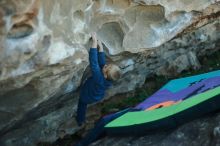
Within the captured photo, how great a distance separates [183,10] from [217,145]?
249 cm

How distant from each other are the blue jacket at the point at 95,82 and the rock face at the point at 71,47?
0.34 feet

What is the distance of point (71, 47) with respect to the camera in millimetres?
4938

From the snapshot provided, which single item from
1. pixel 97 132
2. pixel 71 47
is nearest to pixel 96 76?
pixel 71 47

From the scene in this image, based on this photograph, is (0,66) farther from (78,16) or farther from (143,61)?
(143,61)

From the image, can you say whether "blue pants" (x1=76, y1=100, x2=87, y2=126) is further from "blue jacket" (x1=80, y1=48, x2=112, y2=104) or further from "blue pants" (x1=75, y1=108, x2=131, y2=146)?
"blue pants" (x1=75, y1=108, x2=131, y2=146)

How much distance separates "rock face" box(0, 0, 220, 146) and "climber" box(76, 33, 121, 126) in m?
0.11

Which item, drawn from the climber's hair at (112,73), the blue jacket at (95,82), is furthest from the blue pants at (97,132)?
the climber's hair at (112,73)

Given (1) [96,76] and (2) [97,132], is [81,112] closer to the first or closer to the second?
(2) [97,132]

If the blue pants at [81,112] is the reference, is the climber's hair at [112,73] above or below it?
above

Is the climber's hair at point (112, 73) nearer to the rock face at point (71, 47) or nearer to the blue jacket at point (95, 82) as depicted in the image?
the blue jacket at point (95, 82)

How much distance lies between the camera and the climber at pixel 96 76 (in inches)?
207

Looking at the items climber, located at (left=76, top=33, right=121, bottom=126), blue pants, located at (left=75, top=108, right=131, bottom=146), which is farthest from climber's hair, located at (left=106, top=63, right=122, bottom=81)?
blue pants, located at (left=75, top=108, right=131, bottom=146)

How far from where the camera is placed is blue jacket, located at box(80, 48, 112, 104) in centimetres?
524

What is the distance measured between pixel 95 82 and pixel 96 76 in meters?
0.11
